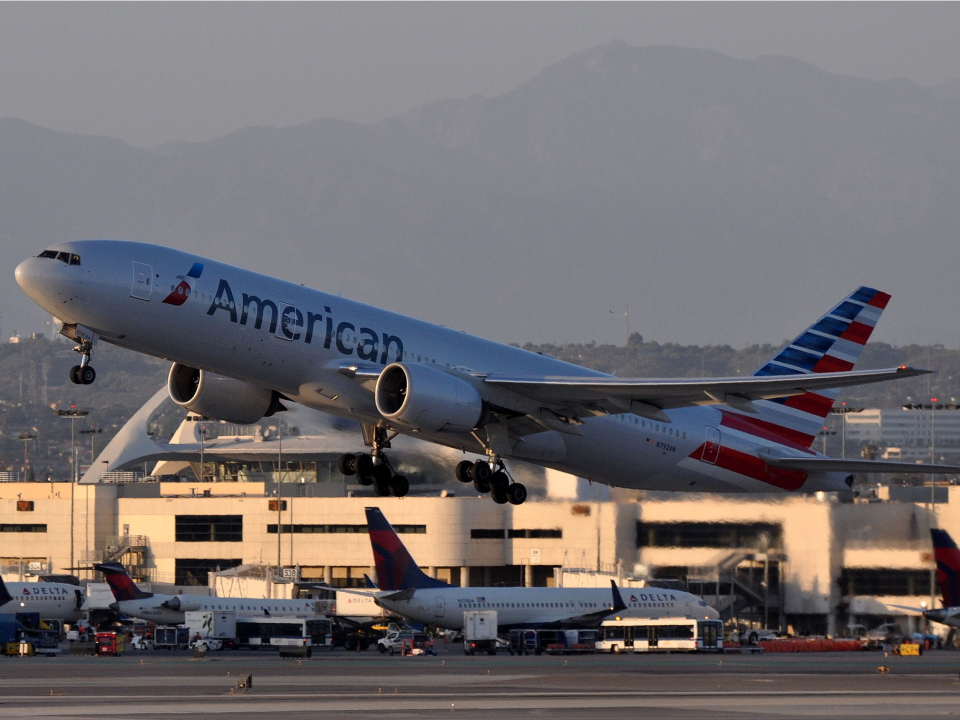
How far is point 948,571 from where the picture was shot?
211 ft

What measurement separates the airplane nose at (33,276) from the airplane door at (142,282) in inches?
87.6

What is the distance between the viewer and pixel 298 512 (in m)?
106

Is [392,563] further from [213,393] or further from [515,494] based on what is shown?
[213,393]

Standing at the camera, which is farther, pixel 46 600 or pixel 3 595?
pixel 46 600

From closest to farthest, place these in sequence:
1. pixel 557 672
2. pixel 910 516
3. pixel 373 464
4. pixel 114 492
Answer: pixel 373 464 → pixel 557 672 → pixel 910 516 → pixel 114 492

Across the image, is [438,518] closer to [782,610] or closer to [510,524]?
[510,524]

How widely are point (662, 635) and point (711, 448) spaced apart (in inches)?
1091

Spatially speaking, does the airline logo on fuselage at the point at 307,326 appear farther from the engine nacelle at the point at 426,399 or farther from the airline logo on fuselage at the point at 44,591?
the airline logo on fuselage at the point at 44,591

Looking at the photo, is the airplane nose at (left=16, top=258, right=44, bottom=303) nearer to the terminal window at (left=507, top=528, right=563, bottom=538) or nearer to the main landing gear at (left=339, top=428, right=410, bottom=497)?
the main landing gear at (left=339, top=428, right=410, bottom=497)

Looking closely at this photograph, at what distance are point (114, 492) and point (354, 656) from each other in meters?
51.4

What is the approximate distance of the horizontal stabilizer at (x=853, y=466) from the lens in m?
41.4

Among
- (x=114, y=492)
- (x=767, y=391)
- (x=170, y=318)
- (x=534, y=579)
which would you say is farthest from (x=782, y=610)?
(x=114, y=492)

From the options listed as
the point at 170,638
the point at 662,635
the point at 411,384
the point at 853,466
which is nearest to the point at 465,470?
the point at 411,384

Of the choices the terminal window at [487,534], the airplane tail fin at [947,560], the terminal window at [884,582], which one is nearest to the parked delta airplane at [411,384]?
the airplane tail fin at [947,560]
